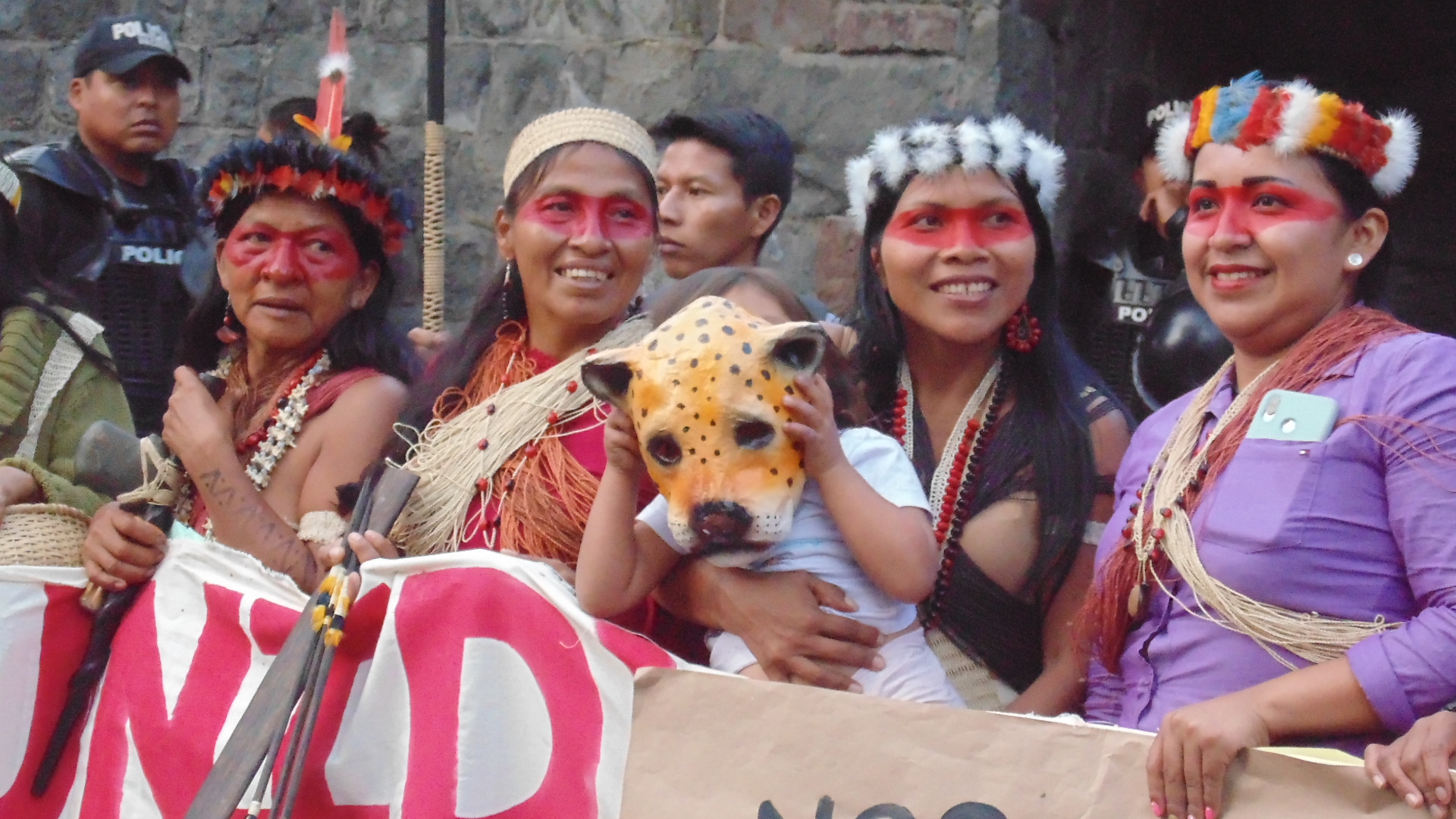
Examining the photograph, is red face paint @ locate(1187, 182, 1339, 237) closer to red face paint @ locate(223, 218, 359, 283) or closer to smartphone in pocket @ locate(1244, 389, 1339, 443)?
smartphone in pocket @ locate(1244, 389, 1339, 443)

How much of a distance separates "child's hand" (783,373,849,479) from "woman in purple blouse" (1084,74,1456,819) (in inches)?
21.8

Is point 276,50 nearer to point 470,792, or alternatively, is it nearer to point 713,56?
point 713,56

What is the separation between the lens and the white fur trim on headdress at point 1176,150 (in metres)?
2.67

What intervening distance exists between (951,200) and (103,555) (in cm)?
185

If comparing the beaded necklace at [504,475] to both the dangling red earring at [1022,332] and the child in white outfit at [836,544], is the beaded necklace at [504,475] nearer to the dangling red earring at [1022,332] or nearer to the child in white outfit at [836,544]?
the child in white outfit at [836,544]

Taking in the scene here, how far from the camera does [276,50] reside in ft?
19.6

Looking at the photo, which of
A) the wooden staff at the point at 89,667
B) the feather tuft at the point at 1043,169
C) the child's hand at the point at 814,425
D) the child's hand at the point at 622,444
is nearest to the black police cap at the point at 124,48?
the wooden staff at the point at 89,667

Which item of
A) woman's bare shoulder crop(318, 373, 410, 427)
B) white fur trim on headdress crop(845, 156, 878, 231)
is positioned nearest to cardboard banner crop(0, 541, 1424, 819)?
woman's bare shoulder crop(318, 373, 410, 427)

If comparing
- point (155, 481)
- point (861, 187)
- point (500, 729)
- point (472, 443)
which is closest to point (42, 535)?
point (155, 481)

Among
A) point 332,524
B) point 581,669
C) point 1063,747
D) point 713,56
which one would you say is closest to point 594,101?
point 713,56

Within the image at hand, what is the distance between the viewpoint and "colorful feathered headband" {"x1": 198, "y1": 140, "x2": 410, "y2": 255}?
3451 millimetres

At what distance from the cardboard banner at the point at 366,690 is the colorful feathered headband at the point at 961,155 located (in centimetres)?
110

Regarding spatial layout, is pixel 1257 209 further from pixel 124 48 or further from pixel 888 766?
pixel 124 48

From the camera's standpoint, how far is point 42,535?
3115 mm
